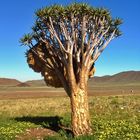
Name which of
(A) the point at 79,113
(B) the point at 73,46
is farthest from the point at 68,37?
(A) the point at 79,113

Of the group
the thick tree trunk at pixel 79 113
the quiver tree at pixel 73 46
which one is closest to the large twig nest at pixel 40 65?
the quiver tree at pixel 73 46

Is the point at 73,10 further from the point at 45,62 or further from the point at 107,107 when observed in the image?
the point at 107,107

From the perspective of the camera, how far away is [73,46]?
21.5 meters

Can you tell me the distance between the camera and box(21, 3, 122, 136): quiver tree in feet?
66.8

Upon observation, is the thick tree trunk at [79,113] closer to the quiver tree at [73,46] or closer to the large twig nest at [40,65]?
the quiver tree at [73,46]

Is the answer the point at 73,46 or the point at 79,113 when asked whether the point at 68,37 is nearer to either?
the point at 73,46

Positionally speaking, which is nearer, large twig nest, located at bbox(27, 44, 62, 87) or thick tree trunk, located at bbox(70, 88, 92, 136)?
thick tree trunk, located at bbox(70, 88, 92, 136)

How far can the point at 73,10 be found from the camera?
2069 cm

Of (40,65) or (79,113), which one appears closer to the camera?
(79,113)

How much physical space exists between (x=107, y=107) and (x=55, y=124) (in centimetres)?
1000

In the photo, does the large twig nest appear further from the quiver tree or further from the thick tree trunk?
the thick tree trunk

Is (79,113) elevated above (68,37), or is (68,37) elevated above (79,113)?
(68,37)

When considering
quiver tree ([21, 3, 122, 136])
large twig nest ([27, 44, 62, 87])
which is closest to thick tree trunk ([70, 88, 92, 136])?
quiver tree ([21, 3, 122, 136])

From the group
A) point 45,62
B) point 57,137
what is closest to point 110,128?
point 57,137
